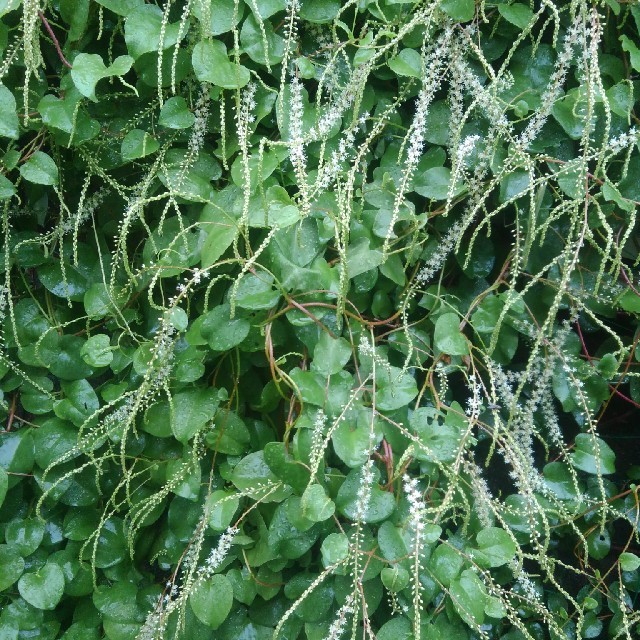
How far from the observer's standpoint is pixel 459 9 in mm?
949

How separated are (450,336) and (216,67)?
0.51 meters

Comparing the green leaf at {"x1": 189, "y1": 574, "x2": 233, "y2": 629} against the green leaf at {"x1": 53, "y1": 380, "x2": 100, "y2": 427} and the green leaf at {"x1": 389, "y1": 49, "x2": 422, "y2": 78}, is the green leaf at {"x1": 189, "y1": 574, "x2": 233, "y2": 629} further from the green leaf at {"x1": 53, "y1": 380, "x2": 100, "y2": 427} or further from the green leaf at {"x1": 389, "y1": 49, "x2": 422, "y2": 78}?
the green leaf at {"x1": 389, "y1": 49, "x2": 422, "y2": 78}

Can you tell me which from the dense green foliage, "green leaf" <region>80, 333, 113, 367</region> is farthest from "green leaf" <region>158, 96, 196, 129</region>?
"green leaf" <region>80, 333, 113, 367</region>

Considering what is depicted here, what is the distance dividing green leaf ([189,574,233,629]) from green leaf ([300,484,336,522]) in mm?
210

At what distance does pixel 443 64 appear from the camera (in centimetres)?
100

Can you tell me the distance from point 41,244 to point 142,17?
416 mm

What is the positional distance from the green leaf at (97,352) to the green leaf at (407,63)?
600 mm

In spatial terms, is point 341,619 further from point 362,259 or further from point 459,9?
point 459,9

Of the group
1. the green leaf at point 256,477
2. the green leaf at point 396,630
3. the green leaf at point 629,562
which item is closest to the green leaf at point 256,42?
the green leaf at point 256,477

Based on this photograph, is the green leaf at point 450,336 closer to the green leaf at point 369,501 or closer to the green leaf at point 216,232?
the green leaf at point 369,501

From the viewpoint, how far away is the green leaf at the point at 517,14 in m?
0.98

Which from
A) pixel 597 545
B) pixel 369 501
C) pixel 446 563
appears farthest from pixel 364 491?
pixel 597 545

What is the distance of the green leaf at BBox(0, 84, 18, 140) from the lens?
940 mm

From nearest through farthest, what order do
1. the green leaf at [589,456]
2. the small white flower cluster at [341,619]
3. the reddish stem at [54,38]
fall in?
the small white flower cluster at [341,619], the reddish stem at [54,38], the green leaf at [589,456]
